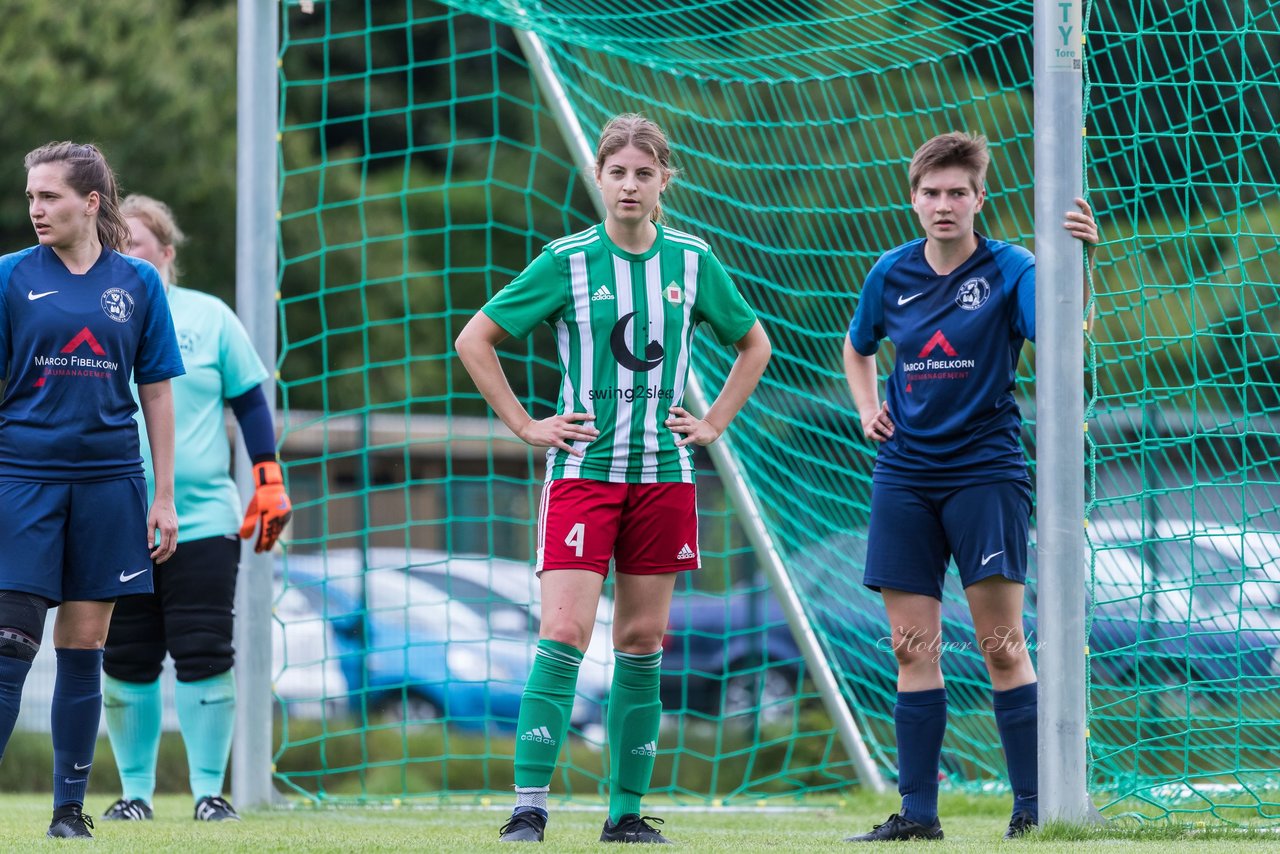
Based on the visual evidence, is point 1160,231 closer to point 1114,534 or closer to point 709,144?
point 1114,534

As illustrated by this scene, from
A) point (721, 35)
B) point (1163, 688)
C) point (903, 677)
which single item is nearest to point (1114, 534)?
point (1163, 688)

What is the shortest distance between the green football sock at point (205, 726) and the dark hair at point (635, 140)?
2.10 m

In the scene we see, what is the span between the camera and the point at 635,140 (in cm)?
390

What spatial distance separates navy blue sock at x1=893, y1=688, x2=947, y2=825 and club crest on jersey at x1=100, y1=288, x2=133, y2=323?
209cm

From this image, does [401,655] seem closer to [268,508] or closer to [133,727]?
[133,727]

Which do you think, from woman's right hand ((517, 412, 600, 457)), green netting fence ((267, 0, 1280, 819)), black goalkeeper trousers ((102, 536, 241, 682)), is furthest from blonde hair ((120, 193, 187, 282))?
woman's right hand ((517, 412, 600, 457))

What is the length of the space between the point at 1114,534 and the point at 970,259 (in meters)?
1.71

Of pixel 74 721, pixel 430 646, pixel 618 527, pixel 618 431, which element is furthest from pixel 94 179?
pixel 430 646

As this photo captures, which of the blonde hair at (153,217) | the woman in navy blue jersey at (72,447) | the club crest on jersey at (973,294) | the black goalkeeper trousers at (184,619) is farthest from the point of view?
the blonde hair at (153,217)

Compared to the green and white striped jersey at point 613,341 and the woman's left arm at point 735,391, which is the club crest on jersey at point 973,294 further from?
the green and white striped jersey at point 613,341

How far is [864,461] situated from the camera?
251 inches

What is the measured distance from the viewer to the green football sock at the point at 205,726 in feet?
16.4

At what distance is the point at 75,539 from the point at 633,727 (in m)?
1.37

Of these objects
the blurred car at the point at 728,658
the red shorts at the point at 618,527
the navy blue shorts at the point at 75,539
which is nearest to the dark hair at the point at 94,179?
the navy blue shorts at the point at 75,539
